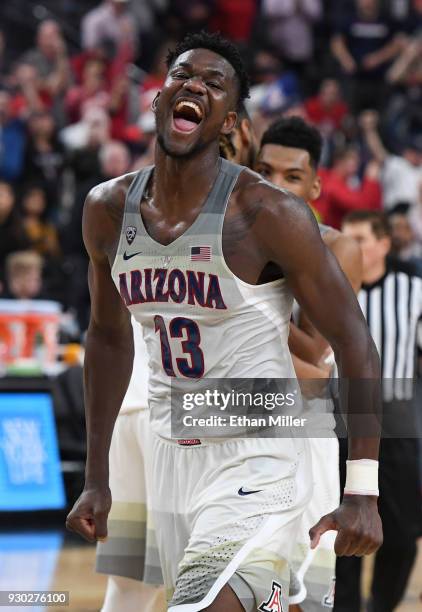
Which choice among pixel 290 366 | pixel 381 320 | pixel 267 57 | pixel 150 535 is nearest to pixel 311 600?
pixel 150 535

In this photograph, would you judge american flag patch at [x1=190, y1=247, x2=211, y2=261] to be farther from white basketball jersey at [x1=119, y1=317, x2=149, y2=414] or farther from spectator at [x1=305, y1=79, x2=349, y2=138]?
spectator at [x1=305, y1=79, x2=349, y2=138]

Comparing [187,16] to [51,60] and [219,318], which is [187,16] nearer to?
[51,60]

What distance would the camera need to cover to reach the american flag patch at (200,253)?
3113 mm

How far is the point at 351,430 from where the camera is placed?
9.96 ft

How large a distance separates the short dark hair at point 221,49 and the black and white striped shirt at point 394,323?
2576mm

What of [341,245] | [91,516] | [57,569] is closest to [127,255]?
[91,516]

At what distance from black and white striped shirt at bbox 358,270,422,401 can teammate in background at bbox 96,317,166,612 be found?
195 cm

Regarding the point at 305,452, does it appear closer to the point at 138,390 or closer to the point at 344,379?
the point at 344,379

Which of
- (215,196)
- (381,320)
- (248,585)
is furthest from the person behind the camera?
(381,320)

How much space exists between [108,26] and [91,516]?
10.5m

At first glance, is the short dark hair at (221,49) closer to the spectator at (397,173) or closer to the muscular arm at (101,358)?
the muscular arm at (101,358)

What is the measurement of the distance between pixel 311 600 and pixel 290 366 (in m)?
1.09

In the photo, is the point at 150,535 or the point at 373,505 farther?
the point at 150,535

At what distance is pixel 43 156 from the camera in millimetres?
11469
